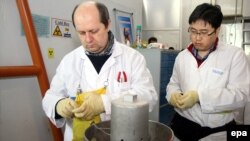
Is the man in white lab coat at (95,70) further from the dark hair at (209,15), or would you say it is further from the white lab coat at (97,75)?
the dark hair at (209,15)

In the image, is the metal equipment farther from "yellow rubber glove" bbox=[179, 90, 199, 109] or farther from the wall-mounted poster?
the wall-mounted poster

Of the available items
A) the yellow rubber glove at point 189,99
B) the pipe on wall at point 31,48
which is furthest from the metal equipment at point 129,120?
the pipe on wall at point 31,48

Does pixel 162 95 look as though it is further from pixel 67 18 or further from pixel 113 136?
pixel 113 136

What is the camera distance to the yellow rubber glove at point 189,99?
127 centimetres

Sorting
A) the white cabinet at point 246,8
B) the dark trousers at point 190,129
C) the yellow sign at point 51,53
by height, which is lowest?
the dark trousers at point 190,129

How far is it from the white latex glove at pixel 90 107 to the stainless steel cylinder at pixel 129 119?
24 cm

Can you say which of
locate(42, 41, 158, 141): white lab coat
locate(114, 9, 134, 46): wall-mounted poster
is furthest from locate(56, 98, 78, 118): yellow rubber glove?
locate(114, 9, 134, 46): wall-mounted poster

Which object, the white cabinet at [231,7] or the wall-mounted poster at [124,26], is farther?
the white cabinet at [231,7]

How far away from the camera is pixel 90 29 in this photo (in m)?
1.07

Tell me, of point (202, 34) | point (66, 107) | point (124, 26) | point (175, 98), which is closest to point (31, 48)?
point (66, 107)

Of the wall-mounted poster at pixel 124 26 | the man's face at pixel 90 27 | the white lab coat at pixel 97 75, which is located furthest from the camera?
the wall-mounted poster at pixel 124 26

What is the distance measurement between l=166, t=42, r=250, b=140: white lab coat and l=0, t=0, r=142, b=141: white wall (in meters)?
0.83

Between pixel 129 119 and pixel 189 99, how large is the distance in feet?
2.28

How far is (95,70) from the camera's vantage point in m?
1.19
